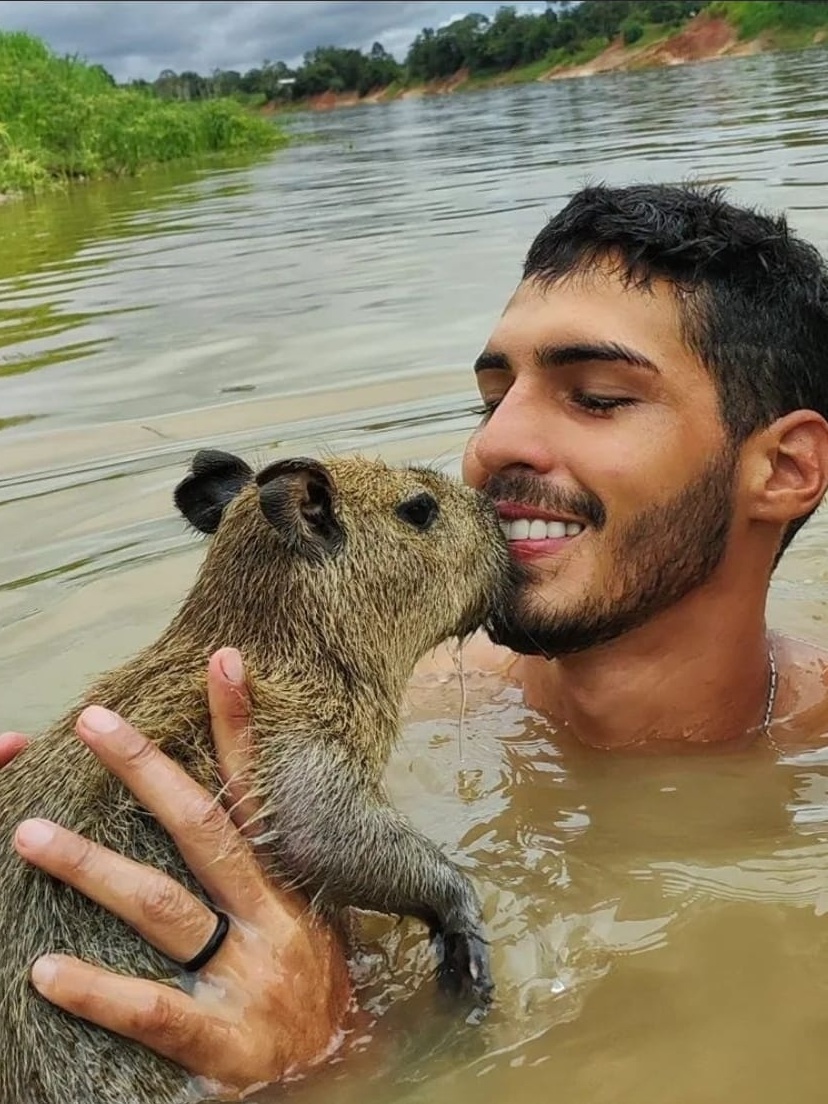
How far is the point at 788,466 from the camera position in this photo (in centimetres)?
355

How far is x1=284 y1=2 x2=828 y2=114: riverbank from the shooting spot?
192 ft

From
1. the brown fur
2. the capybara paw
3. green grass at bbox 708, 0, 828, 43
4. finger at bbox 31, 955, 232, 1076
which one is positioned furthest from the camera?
green grass at bbox 708, 0, 828, 43

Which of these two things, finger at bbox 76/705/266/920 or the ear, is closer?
finger at bbox 76/705/266/920

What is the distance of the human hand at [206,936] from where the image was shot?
233cm

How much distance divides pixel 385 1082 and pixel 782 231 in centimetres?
245

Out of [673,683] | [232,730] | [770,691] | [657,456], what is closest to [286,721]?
[232,730]

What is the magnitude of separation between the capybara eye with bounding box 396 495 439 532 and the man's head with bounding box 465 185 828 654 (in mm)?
292

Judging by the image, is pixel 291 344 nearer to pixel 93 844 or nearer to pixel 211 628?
pixel 211 628

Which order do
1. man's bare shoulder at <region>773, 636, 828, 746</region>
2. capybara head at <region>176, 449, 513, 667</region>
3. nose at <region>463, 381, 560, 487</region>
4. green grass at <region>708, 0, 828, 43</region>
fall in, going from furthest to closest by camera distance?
green grass at <region>708, 0, 828, 43</region> < man's bare shoulder at <region>773, 636, 828, 746</region> < nose at <region>463, 381, 560, 487</region> < capybara head at <region>176, 449, 513, 667</region>

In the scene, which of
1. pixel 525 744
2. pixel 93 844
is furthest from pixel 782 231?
pixel 93 844

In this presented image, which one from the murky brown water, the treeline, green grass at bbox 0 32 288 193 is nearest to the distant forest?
the treeline

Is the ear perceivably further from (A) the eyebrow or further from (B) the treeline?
(B) the treeline

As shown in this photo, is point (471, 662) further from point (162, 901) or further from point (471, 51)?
point (471, 51)

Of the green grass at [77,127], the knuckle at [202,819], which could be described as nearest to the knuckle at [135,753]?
the knuckle at [202,819]
